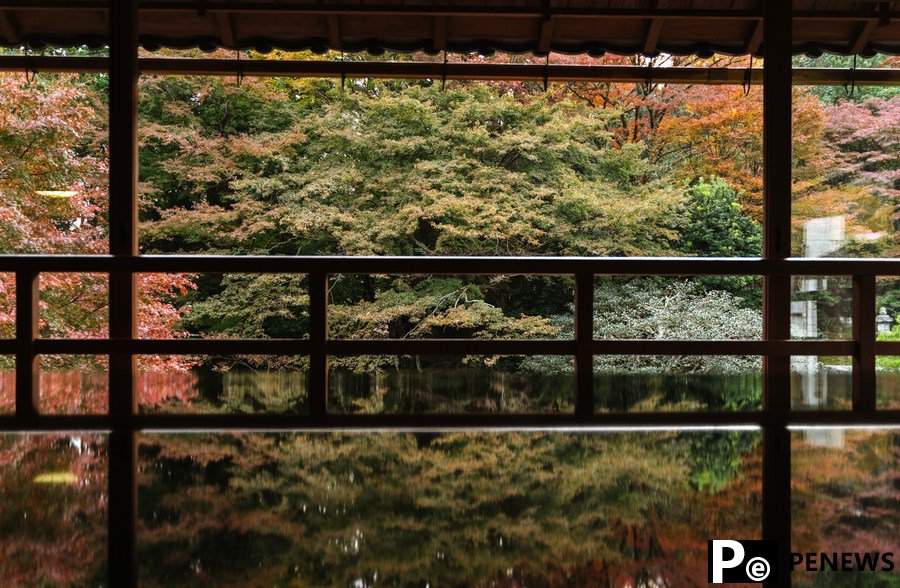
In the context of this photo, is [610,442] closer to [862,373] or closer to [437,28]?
[862,373]

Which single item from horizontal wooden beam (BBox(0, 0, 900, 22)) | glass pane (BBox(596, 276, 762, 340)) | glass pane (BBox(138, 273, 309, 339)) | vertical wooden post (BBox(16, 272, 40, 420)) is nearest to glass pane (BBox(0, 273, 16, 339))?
glass pane (BBox(138, 273, 309, 339))

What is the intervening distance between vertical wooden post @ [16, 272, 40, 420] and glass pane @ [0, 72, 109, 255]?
15.3ft

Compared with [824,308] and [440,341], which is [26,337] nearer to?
[440,341]

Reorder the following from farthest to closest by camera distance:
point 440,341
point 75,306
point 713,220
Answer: point 713,220 < point 75,306 < point 440,341

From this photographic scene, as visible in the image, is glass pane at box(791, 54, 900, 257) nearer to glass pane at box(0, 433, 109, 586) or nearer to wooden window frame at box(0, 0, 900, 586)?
wooden window frame at box(0, 0, 900, 586)

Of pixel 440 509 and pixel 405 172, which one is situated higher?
pixel 405 172

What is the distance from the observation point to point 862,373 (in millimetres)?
3346

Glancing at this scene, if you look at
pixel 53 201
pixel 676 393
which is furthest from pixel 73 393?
pixel 53 201

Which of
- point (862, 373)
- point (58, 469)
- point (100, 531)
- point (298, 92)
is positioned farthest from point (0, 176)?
point (862, 373)

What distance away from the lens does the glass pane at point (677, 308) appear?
9.12 meters

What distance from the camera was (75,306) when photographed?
24.8 ft

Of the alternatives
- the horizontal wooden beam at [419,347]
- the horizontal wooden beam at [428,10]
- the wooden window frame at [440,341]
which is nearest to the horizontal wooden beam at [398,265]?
the wooden window frame at [440,341]

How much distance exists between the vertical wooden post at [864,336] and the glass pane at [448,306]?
5886 millimetres

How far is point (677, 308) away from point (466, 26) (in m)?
5.72
